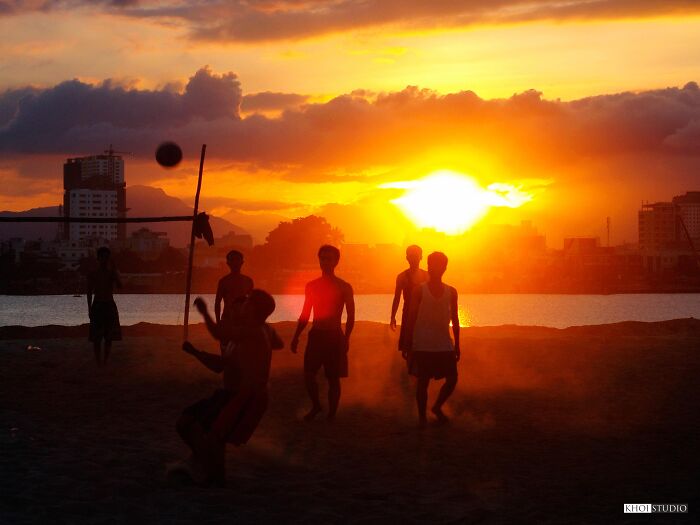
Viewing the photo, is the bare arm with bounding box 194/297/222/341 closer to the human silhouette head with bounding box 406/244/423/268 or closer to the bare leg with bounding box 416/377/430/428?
the bare leg with bounding box 416/377/430/428

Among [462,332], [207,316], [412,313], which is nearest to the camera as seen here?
[207,316]

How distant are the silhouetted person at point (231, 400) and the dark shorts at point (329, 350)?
3.15 m

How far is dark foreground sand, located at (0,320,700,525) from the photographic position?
748cm

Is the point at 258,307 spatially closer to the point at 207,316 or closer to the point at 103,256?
the point at 207,316

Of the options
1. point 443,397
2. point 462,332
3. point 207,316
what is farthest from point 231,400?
point 462,332

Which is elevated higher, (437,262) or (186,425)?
(437,262)

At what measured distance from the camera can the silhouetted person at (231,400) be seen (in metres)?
8.00

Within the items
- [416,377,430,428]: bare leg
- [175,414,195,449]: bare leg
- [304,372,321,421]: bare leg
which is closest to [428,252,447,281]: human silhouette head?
[416,377,430,428]: bare leg

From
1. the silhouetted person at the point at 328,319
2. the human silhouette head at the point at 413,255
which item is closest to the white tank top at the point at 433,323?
the silhouetted person at the point at 328,319

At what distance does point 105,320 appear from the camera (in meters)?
15.5

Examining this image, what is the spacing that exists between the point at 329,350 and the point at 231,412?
10.8 ft

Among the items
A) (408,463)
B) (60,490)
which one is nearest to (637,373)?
(408,463)

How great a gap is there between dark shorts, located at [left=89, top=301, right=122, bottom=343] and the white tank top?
245 inches

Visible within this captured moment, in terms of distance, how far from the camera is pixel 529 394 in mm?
13531
